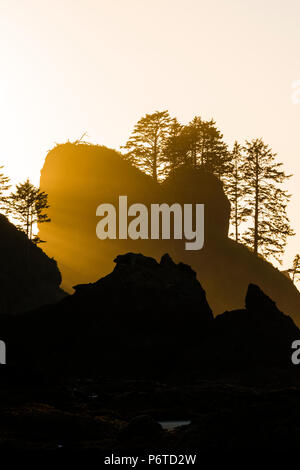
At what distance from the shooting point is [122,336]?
43.8 m

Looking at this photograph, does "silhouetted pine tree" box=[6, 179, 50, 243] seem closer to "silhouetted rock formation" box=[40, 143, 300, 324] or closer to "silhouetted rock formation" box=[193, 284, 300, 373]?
"silhouetted rock formation" box=[40, 143, 300, 324]

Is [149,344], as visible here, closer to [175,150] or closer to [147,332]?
[147,332]

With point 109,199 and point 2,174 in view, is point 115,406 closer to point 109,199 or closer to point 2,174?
point 2,174

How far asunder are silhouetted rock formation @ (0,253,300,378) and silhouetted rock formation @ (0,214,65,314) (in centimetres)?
1778

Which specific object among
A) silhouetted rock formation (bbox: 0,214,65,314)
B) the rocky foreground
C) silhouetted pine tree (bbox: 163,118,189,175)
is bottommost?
the rocky foreground

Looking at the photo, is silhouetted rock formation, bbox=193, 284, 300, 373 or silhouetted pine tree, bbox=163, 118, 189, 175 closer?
silhouetted rock formation, bbox=193, 284, 300, 373

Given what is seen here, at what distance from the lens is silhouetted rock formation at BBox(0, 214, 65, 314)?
6296 cm

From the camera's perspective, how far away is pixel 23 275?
66.1m

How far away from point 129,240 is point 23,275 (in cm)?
2106

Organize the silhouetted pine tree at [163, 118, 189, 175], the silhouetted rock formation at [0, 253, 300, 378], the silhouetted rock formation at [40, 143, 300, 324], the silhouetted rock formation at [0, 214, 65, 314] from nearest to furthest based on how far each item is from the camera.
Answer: the silhouetted rock formation at [0, 253, 300, 378] → the silhouetted rock formation at [0, 214, 65, 314] → the silhouetted rock formation at [40, 143, 300, 324] → the silhouetted pine tree at [163, 118, 189, 175]

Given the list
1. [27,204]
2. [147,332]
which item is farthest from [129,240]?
[147,332]

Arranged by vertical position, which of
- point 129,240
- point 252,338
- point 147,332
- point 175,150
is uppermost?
point 175,150

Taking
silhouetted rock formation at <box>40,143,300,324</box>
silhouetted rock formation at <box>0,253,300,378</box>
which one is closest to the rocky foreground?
silhouetted rock formation at <box>0,253,300,378</box>
